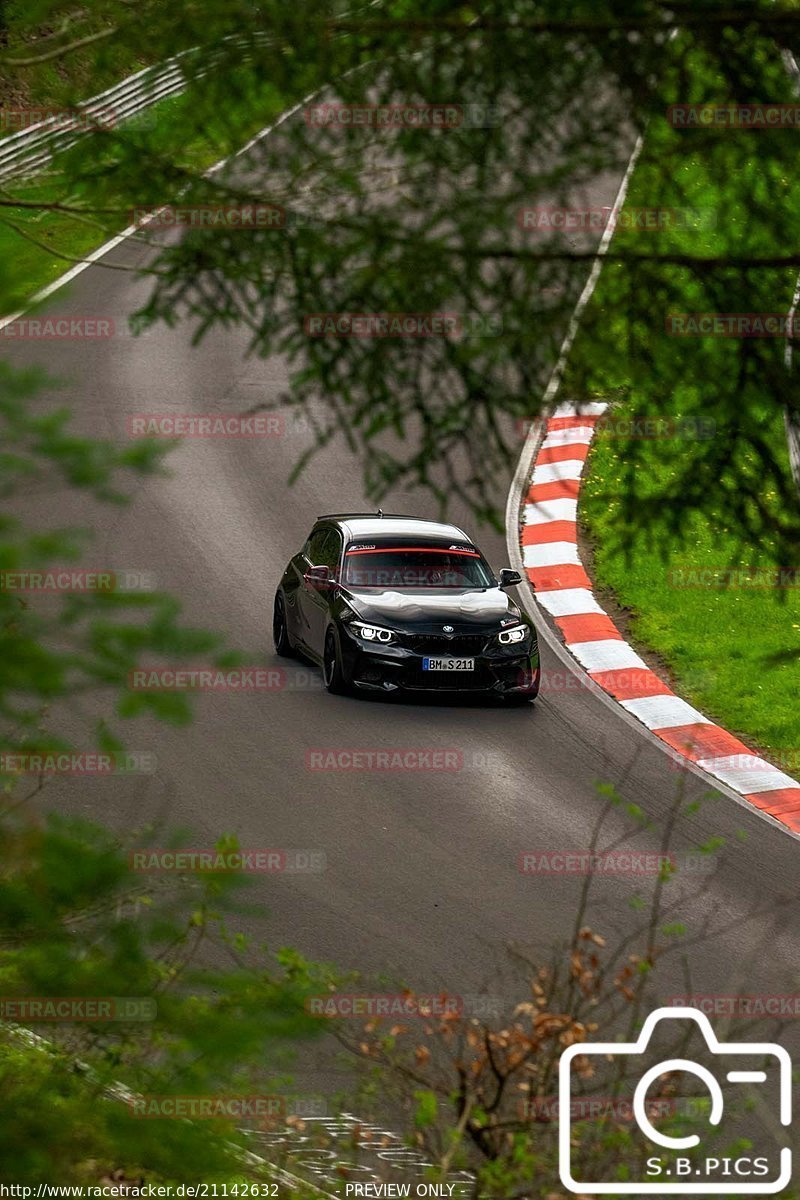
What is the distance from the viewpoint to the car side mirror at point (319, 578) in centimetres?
1492

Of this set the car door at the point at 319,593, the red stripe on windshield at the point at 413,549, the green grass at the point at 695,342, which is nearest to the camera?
the green grass at the point at 695,342

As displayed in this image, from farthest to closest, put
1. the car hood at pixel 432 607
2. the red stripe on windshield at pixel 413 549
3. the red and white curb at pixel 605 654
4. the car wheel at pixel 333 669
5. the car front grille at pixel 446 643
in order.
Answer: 1. the red stripe on windshield at pixel 413 549
2. the car wheel at pixel 333 669
3. the car hood at pixel 432 607
4. the car front grille at pixel 446 643
5. the red and white curb at pixel 605 654

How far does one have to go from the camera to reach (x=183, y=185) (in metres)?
5.62

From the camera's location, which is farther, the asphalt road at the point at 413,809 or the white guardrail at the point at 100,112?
the asphalt road at the point at 413,809

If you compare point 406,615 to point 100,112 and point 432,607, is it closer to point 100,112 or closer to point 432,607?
point 432,607

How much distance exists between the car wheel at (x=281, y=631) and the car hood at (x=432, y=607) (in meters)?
1.27

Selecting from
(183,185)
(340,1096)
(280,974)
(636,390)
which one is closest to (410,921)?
(280,974)

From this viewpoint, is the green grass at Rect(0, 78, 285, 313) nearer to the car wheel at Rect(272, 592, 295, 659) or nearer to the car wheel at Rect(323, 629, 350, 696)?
the car wheel at Rect(323, 629, 350, 696)

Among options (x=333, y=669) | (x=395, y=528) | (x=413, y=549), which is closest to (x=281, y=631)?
(x=333, y=669)

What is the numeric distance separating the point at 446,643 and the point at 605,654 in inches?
101

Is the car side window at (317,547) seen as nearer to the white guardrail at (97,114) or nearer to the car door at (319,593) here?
the car door at (319,593)

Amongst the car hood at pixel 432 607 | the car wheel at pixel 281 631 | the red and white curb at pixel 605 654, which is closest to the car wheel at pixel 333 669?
the car hood at pixel 432 607

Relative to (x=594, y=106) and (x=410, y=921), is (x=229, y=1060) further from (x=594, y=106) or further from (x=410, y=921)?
(x=410, y=921)

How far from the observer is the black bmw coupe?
14195 millimetres
